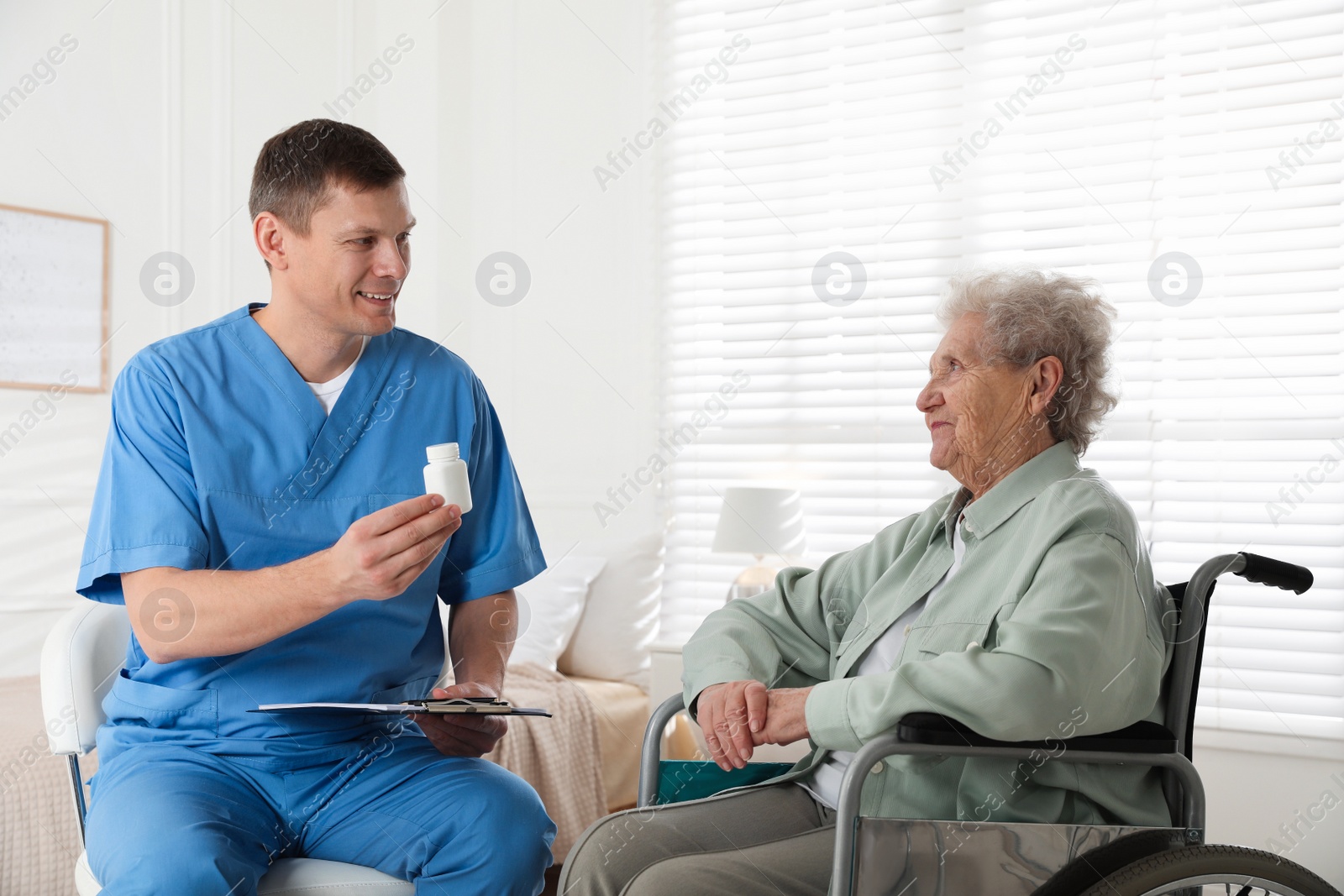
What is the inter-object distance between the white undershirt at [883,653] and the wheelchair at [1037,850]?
0.26 meters

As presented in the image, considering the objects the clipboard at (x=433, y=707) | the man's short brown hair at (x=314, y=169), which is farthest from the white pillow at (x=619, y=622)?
the man's short brown hair at (x=314, y=169)

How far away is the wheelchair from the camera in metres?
1.12

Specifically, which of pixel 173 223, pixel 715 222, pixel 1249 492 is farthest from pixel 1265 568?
pixel 173 223

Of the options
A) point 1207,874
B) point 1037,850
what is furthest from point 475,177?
point 1207,874

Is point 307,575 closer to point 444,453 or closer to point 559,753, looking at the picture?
point 444,453

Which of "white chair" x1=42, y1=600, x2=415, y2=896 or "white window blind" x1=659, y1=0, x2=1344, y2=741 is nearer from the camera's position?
"white chair" x1=42, y1=600, x2=415, y2=896

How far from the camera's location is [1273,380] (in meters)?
2.83

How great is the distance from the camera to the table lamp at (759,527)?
127 inches

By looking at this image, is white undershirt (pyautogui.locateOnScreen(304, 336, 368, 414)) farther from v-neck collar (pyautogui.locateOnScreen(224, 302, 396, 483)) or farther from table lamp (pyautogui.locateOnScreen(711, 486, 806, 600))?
table lamp (pyautogui.locateOnScreen(711, 486, 806, 600))

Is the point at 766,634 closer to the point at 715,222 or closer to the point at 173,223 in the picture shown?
the point at 715,222

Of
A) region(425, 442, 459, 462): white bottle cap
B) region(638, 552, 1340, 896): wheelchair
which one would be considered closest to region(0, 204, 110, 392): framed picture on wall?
region(425, 442, 459, 462): white bottle cap

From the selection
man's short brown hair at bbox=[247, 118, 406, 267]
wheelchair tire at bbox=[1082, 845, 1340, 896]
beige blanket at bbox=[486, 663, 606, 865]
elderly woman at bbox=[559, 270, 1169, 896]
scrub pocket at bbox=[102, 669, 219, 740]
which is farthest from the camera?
beige blanket at bbox=[486, 663, 606, 865]

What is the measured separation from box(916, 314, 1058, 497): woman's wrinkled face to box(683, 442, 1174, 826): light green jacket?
38mm

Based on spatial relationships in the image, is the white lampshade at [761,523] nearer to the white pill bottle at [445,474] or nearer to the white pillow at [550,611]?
the white pillow at [550,611]
